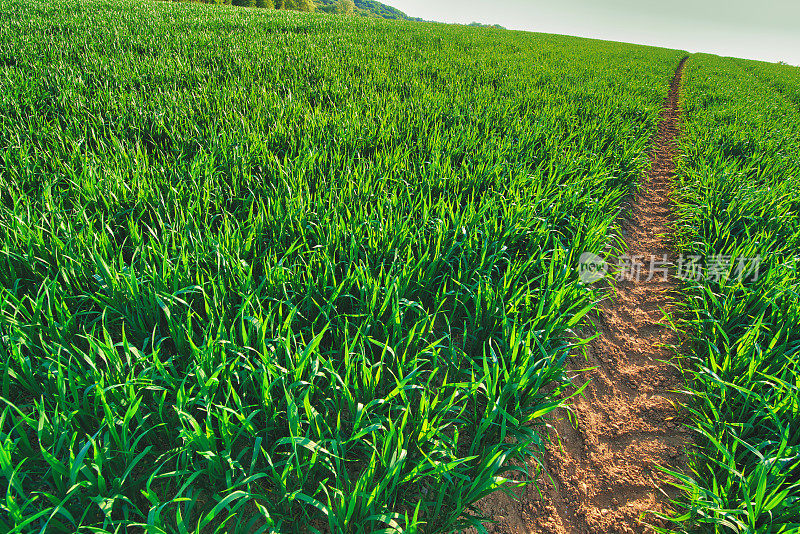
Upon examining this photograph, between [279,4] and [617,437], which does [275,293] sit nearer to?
[617,437]

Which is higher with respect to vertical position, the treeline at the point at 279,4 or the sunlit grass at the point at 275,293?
the treeline at the point at 279,4

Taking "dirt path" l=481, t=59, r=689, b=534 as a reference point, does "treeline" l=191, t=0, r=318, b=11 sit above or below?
above

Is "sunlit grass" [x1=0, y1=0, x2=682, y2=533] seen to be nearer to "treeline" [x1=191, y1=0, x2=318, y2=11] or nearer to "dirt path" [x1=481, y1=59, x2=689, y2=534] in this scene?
"dirt path" [x1=481, y1=59, x2=689, y2=534]

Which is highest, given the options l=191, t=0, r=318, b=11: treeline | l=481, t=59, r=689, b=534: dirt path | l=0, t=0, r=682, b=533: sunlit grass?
l=191, t=0, r=318, b=11: treeline

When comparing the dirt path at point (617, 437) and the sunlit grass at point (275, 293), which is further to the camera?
the dirt path at point (617, 437)

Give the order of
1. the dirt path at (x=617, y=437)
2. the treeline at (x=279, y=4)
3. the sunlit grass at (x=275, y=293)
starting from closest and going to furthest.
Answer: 1. the sunlit grass at (x=275, y=293)
2. the dirt path at (x=617, y=437)
3. the treeline at (x=279, y=4)

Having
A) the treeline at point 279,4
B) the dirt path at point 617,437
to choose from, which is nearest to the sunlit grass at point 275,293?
the dirt path at point 617,437

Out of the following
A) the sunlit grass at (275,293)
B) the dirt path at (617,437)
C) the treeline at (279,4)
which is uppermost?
the treeline at (279,4)

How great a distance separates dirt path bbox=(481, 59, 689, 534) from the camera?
121 centimetres

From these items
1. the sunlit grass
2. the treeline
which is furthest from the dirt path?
the treeline

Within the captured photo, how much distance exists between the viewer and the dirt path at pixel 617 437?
121cm

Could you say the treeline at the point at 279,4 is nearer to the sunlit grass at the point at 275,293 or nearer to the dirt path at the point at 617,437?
the sunlit grass at the point at 275,293

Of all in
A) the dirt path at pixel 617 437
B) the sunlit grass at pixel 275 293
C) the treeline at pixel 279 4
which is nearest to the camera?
the sunlit grass at pixel 275 293

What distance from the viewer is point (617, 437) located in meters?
1.46
